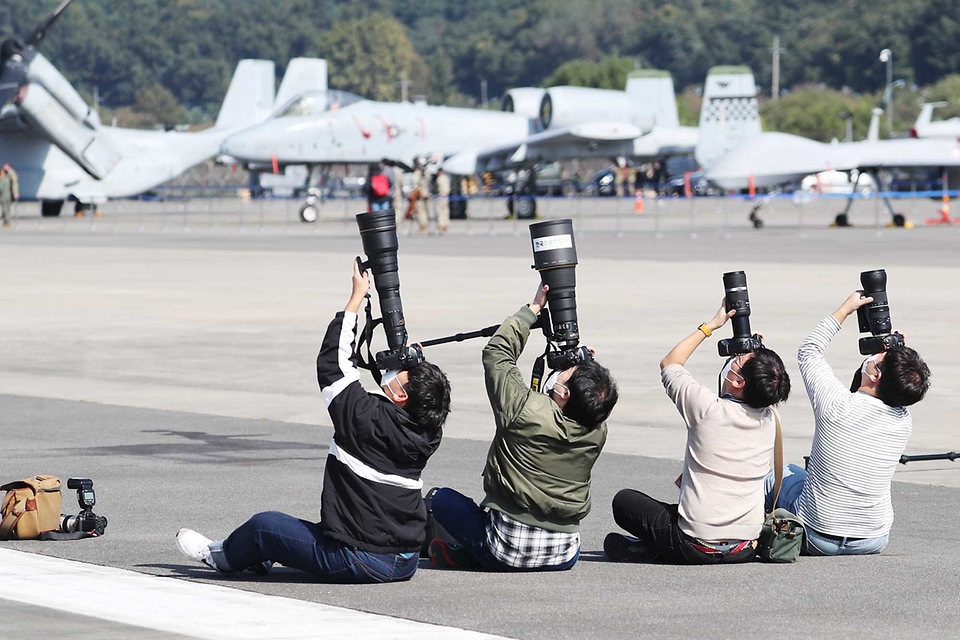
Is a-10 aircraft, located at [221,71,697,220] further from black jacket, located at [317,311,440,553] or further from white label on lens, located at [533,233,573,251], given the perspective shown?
black jacket, located at [317,311,440,553]

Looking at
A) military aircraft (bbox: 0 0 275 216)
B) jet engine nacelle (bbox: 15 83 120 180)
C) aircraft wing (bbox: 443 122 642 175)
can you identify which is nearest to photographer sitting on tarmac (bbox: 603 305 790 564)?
military aircraft (bbox: 0 0 275 216)

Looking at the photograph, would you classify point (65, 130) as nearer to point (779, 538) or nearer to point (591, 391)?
point (779, 538)

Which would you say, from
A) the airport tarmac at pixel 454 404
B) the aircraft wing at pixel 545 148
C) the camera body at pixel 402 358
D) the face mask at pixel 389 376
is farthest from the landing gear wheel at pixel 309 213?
the camera body at pixel 402 358

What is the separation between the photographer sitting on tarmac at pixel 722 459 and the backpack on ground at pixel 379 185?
116 ft

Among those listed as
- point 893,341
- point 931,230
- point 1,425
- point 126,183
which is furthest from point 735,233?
point 893,341

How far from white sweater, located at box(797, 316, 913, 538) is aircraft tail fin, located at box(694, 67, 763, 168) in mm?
62234

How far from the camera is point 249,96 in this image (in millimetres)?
78500

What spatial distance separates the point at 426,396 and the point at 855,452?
2235 mm

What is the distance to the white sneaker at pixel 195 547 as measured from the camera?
24.0 feet

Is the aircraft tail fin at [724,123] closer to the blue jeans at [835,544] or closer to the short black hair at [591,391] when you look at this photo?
the blue jeans at [835,544]

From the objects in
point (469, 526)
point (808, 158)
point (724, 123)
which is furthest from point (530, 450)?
point (724, 123)

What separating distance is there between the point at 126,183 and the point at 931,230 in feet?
93.1

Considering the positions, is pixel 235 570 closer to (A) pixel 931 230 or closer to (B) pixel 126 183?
(A) pixel 931 230

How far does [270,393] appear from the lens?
48.8ft
